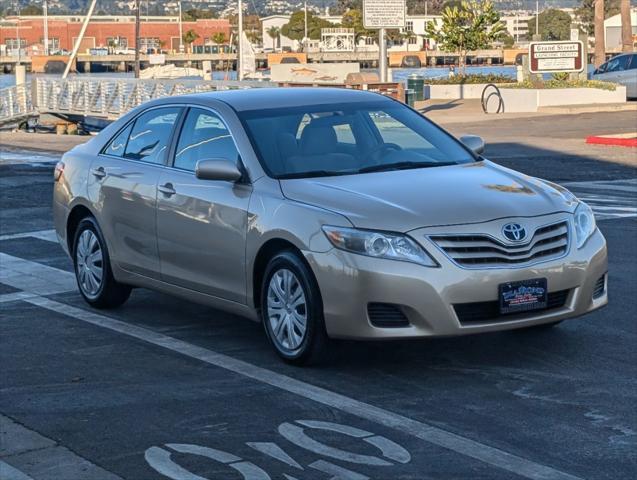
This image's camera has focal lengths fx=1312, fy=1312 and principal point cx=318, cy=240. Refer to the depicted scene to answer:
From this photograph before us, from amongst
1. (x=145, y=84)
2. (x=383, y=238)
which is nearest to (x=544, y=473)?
(x=383, y=238)

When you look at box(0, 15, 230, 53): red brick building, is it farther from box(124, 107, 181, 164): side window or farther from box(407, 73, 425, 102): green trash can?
box(124, 107, 181, 164): side window

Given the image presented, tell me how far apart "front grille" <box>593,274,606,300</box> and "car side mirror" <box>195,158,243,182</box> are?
2.33 m

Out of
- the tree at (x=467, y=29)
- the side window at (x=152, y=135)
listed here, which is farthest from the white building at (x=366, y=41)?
the side window at (x=152, y=135)

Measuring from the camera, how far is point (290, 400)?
284 inches

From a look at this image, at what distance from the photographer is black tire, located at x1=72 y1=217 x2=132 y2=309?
9812 mm

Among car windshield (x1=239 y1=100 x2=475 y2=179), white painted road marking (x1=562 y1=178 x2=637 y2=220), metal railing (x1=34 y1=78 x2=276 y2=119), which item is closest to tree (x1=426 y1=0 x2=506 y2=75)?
metal railing (x1=34 y1=78 x2=276 y2=119)

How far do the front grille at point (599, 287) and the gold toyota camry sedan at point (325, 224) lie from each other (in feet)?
0.12

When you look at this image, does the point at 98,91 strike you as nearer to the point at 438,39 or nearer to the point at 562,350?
the point at 438,39

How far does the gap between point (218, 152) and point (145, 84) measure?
31.8 m

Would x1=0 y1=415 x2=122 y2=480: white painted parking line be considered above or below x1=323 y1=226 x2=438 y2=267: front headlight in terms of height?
below

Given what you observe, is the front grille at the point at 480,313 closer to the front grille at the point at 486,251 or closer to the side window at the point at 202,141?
the front grille at the point at 486,251

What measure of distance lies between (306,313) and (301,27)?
455 ft

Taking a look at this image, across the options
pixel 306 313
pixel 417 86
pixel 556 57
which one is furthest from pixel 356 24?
pixel 306 313

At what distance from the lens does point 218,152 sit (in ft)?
28.8
